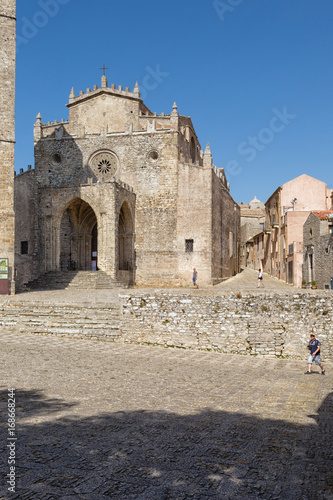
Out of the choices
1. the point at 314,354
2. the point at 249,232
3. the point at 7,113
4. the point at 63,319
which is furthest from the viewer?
the point at 249,232

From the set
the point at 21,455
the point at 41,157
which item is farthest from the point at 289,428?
the point at 41,157

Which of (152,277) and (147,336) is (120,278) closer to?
(152,277)

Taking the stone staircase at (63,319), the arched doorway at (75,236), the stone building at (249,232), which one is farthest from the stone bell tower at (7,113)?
the stone building at (249,232)

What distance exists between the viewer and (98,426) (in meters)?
5.92

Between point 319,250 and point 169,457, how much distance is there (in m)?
24.2

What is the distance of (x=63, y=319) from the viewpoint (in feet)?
51.0

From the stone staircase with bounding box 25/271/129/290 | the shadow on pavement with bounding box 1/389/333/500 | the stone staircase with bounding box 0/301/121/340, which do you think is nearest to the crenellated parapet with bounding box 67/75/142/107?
the stone staircase with bounding box 25/271/129/290

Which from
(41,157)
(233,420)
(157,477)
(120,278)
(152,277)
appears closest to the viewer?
(157,477)

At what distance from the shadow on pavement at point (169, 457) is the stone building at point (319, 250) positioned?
19930mm

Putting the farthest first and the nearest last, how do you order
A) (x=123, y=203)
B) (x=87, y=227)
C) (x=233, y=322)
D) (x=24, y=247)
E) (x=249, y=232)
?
(x=249, y=232) → (x=87, y=227) → (x=24, y=247) → (x=123, y=203) → (x=233, y=322)

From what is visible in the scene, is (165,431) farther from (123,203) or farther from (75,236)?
(75,236)

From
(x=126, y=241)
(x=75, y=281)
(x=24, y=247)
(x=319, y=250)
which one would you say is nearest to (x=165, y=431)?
(x=75, y=281)

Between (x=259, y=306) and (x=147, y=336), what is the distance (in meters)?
3.63

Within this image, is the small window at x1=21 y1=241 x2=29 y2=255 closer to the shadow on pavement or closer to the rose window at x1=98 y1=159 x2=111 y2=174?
the rose window at x1=98 y1=159 x2=111 y2=174
